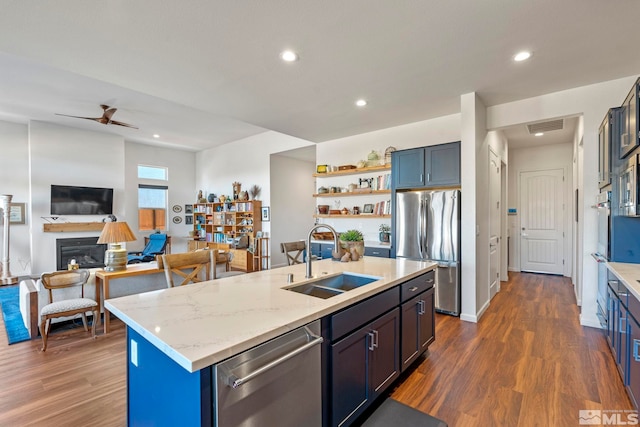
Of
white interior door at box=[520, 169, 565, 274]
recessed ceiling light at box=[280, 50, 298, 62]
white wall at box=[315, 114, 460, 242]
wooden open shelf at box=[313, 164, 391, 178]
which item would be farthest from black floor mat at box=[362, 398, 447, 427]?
white interior door at box=[520, 169, 565, 274]

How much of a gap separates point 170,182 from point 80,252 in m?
2.91

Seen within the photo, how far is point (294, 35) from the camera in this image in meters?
2.50

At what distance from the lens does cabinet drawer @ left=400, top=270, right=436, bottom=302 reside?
2297mm

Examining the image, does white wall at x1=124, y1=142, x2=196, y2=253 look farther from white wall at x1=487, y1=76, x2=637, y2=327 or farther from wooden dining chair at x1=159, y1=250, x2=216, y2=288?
white wall at x1=487, y1=76, x2=637, y2=327

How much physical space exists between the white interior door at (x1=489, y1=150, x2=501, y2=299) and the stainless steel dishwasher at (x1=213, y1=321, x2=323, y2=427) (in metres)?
4.09

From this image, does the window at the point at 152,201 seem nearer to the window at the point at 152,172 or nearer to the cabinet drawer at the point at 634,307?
the window at the point at 152,172

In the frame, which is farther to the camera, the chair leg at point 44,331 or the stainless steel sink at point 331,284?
the chair leg at point 44,331

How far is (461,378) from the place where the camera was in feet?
8.14

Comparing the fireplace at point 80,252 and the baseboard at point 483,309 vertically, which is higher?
the fireplace at point 80,252

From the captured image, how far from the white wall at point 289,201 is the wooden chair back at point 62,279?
4.23 meters

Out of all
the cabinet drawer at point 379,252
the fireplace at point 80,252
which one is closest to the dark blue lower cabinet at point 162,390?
the cabinet drawer at point 379,252

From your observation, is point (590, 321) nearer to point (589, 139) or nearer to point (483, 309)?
point (483, 309)

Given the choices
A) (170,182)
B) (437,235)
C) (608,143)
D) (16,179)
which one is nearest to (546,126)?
(608,143)

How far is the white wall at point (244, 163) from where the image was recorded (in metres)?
7.24
